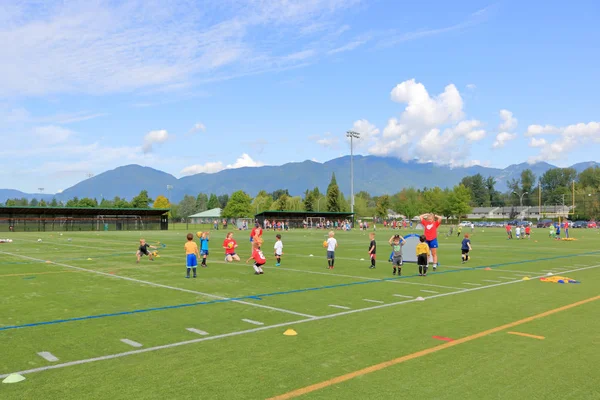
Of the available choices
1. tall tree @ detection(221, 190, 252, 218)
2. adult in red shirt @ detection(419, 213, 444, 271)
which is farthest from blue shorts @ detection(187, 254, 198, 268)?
tall tree @ detection(221, 190, 252, 218)

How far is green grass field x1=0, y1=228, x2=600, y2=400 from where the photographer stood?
21.3 feet

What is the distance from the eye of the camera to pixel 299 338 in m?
9.04

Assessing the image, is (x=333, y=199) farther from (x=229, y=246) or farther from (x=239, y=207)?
(x=229, y=246)

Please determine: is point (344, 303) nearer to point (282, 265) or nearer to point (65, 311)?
point (65, 311)

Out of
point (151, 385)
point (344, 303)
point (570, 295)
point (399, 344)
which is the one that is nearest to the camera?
point (151, 385)

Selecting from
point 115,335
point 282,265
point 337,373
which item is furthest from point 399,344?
point 282,265

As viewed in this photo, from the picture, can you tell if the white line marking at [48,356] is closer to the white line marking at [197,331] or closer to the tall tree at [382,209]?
the white line marking at [197,331]

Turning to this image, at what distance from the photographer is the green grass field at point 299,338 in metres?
6.49

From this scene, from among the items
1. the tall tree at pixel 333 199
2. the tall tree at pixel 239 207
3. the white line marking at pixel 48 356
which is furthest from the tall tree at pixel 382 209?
the white line marking at pixel 48 356

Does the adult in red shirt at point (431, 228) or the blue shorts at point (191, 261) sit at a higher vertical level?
the adult in red shirt at point (431, 228)

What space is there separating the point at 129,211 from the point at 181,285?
71962 mm

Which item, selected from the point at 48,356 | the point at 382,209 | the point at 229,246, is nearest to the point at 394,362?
the point at 48,356

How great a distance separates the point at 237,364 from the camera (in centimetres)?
740

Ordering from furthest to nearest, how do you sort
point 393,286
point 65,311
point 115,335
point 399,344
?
point 393,286, point 65,311, point 115,335, point 399,344
